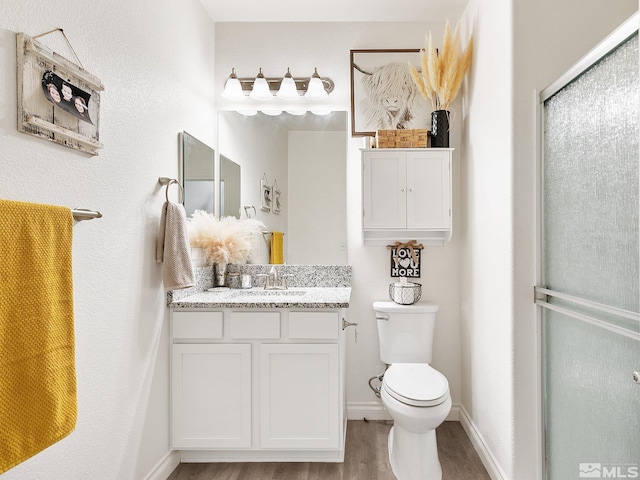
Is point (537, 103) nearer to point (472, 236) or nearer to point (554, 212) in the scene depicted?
point (554, 212)

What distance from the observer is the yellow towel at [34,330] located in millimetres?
1039

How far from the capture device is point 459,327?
2.86 meters

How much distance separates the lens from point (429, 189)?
2.66m

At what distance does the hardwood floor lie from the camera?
2180 mm

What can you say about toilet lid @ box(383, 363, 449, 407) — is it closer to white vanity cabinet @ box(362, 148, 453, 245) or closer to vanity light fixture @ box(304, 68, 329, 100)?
white vanity cabinet @ box(362, 148, 453, 245)

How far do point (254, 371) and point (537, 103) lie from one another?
1.79 metres

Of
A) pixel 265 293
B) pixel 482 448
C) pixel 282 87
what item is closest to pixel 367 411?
pixel 482 448

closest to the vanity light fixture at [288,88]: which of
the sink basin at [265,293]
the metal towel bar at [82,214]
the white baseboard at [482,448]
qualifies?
the sink basin at [265,293]

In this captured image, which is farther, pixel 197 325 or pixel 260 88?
pixel 260 88

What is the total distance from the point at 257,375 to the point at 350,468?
0.68 m

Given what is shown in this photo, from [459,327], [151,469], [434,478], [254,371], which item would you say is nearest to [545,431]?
[434,478]

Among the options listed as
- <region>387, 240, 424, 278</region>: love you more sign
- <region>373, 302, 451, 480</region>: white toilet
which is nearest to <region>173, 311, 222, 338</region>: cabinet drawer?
<region>373, 302, 451, 480</region>: white toilet

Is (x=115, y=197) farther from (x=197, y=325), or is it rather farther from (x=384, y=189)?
(x=384, y=189)

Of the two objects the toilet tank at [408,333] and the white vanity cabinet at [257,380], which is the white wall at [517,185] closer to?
the toilet tank at [408,333]
